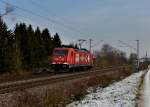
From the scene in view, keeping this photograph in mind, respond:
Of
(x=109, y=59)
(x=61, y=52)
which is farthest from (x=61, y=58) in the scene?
(x=109, y=59)

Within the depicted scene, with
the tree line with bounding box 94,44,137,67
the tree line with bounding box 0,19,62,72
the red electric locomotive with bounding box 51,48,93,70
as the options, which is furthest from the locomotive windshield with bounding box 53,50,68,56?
the tree line with bounding box 94,44,137,67

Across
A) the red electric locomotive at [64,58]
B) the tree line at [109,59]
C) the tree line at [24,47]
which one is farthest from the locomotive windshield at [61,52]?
the tree line at [109,59]

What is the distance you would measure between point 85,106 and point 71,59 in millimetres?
34832

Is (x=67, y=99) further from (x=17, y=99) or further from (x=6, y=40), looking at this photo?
(x=6, y=40)

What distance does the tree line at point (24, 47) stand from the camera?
169 feet

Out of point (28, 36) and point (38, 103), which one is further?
point (28, 36)

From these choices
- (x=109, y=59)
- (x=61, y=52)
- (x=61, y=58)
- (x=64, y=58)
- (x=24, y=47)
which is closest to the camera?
(x=64, y=58)

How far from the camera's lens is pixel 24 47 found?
6481 centimetres

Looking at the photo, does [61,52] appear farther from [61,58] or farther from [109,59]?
[109,59]

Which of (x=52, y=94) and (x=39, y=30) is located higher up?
(x=39, y=30)

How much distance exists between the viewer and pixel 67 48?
51.3m

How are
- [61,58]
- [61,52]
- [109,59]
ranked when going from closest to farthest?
[61,58], [61,52], [109,59]

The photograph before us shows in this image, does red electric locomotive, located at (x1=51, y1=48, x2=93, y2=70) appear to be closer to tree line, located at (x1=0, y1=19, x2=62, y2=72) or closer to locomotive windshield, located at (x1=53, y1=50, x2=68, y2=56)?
locomotive windshield, located at (x1=53, y1=50, x2=68, y2=56)

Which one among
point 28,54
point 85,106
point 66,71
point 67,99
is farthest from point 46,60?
point 85,106
